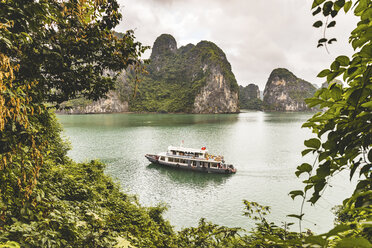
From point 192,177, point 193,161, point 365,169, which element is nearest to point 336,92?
point 365,169

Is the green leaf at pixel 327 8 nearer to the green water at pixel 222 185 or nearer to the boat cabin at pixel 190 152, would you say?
the green water at pixel 222 185

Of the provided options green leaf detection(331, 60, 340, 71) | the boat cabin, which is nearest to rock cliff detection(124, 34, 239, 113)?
the boat cabin

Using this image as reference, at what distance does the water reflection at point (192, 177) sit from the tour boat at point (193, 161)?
29.9 inches

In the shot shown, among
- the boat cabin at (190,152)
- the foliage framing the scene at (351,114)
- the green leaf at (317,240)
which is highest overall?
the foliage framing the scene at (351,114)

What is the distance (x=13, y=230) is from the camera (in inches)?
122

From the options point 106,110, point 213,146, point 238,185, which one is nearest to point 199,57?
point 106,110

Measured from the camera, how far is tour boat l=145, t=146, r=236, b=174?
29466 millimetres

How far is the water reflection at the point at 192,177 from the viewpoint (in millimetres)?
26453

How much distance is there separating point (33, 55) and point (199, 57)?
637ft

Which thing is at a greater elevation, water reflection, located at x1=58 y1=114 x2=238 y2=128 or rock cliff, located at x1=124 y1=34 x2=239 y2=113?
rock cliff, located at x1=124 y1=34 x2=239 y2=113

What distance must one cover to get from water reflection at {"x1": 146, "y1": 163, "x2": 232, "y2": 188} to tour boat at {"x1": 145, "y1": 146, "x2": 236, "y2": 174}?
760 mm

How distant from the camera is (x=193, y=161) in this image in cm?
3086

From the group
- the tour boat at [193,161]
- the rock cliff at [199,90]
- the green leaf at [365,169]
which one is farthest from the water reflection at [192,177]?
the rock cliff at [199,90]

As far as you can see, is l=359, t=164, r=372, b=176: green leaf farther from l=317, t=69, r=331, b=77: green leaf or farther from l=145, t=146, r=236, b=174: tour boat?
l=145, t=146, r=236, b=174: tour boat
